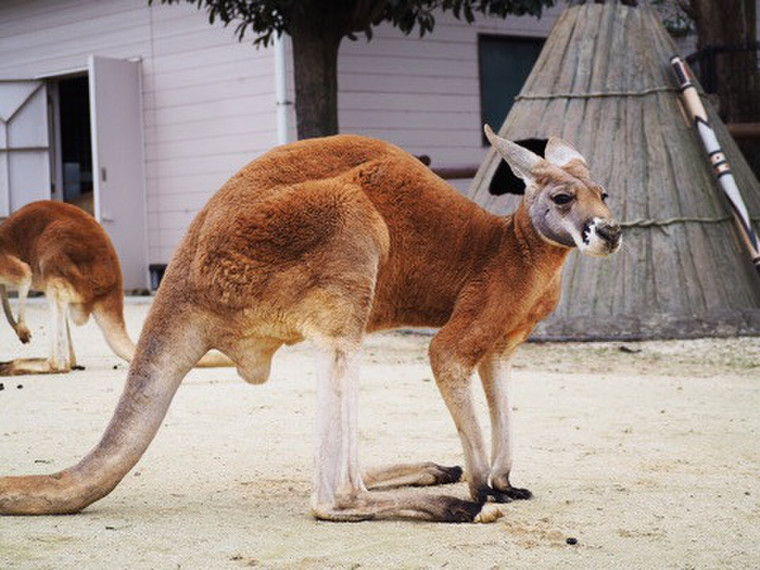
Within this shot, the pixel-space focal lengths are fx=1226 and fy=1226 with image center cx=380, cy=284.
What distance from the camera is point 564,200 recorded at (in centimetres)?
393

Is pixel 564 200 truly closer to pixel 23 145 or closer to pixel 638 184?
pixel 638 184

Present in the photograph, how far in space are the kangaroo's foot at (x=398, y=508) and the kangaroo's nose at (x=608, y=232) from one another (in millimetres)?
937

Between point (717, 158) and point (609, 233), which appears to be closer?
point (609, 233)

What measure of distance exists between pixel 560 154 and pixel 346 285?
0.89 m

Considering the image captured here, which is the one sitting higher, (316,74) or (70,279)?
(316,74)

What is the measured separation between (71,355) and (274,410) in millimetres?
2418

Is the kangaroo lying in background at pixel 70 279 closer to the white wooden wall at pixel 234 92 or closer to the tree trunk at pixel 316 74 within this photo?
the tree trunk at pixel 316 74

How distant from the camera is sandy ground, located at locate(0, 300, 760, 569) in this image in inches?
137

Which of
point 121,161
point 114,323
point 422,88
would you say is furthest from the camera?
point 121,161

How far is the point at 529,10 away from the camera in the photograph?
11.5 metres

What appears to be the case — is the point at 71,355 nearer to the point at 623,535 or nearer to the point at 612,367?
the point at 612,367

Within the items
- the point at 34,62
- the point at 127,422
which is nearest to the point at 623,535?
the point at 127,422

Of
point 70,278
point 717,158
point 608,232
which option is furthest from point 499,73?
point 608,232

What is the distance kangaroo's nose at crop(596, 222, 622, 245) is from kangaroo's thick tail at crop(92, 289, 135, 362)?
181 inches
